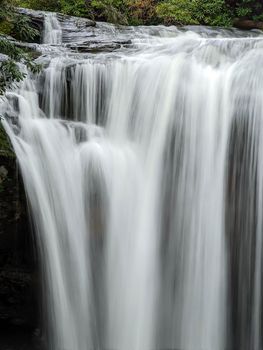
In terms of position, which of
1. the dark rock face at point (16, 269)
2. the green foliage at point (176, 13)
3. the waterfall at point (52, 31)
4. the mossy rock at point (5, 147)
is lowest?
the dark rock face at point (16, 269)

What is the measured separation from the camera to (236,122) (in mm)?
7402

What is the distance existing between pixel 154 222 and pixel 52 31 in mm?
7221

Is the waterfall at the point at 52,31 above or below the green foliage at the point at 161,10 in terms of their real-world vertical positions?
below

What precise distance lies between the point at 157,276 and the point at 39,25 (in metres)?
8.12

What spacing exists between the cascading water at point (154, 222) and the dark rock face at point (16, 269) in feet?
0.59

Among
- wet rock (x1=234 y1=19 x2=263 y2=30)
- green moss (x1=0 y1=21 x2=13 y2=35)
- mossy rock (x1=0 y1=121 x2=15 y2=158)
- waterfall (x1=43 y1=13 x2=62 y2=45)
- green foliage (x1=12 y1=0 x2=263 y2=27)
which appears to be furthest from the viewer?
green foliage (x1=12 y1=0 x2=263 y2=27)

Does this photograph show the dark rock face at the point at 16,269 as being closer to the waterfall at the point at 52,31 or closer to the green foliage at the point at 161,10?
the waterfall at the point at 52,31

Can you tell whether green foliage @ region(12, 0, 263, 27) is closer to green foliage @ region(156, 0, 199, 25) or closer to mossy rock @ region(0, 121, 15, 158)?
green foliage @ region(156, 0, 199, 25)

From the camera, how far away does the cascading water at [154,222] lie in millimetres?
6875

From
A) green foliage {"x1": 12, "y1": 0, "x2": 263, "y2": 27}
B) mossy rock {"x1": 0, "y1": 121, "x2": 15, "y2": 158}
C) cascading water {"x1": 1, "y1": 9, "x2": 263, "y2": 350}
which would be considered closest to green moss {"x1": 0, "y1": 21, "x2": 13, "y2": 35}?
cascading water {"x1": 1, "y1": 9, "x2": 263, "y2": 350}

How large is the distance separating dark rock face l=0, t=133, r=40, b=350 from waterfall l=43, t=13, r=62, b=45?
20.8 feet

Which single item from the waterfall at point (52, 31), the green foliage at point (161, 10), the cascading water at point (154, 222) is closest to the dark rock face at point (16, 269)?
the cascading water at point (154, 222)

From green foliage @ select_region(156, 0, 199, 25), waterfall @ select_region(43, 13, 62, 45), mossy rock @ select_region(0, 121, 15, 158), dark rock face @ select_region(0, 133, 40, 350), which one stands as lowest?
dark rock face @ select_region(0, 133, 40, 350)

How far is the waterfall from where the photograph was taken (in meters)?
12.3
